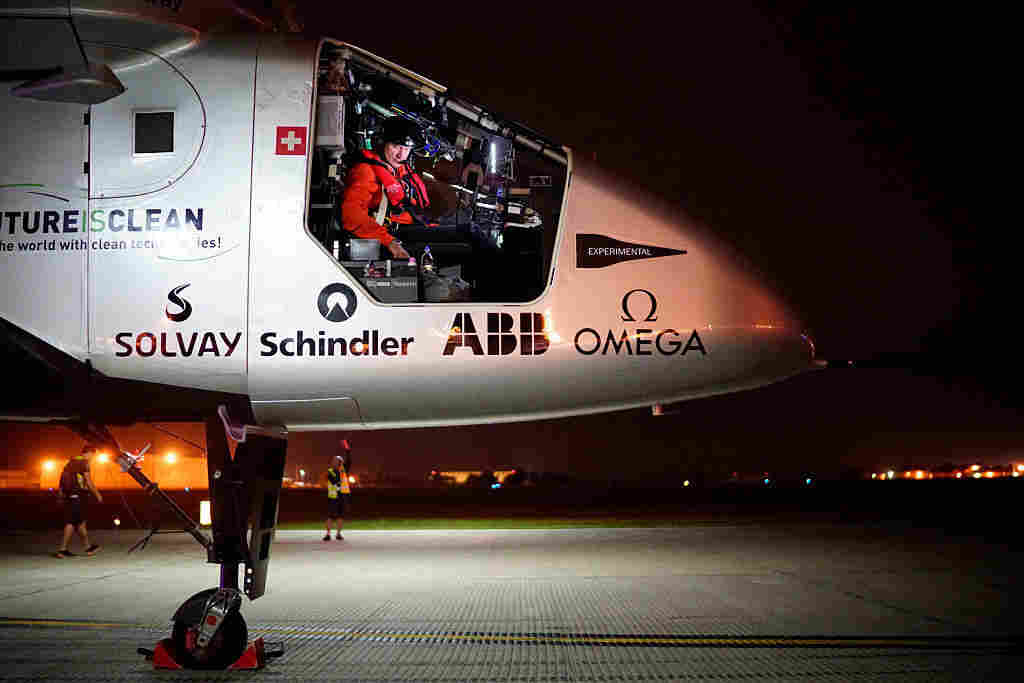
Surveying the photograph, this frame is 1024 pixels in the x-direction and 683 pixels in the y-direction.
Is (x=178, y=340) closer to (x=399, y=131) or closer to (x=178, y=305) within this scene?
(x=178, y=305)

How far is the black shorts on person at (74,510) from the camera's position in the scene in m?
11.3

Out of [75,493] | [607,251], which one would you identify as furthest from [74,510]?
[607,251]

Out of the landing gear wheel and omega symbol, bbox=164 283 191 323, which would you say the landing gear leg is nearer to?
the landing gear wheel

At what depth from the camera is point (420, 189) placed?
6.68m

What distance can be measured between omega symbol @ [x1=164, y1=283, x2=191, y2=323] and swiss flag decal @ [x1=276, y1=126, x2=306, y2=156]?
0.98 meters

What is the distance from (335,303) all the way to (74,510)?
8.94 m

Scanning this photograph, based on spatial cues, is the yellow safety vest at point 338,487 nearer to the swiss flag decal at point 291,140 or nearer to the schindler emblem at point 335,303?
the schindler emblem at point 335,303

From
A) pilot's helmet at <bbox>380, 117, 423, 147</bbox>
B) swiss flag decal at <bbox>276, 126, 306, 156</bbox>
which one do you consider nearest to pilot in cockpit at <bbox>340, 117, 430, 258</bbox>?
pilot's helmet at <bbox>380, 117, 423, 147</bbox>

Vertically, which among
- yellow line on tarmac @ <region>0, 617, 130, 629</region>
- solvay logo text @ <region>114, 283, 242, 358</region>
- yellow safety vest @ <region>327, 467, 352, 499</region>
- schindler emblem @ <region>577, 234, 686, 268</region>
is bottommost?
yellow safety vest @ <region>327, 467, 352, 499</region>

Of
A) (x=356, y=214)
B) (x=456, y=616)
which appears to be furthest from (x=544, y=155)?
(x=456, y=616)

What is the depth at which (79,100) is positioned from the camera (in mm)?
4539

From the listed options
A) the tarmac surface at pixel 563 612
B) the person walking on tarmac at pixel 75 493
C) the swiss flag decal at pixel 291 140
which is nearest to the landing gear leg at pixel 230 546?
the tarmac surface at pixel 563 612

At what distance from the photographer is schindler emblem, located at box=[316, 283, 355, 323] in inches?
180

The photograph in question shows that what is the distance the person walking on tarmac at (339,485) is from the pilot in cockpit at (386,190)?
807cm
